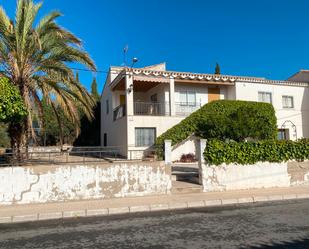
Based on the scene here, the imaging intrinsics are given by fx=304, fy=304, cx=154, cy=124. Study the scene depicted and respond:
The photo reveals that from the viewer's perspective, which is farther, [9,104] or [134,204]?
[134,204]

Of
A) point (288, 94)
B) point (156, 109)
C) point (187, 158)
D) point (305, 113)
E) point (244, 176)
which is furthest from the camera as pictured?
point (305, 113)

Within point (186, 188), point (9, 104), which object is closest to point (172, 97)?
point (186, 188)

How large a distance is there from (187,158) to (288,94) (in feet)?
38.0

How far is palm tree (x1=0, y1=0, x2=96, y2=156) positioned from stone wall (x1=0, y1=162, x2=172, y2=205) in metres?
1.52

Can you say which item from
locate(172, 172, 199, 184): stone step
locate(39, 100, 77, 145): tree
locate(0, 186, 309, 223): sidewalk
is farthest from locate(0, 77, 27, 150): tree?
locate(39, 100, 77, 145): tree

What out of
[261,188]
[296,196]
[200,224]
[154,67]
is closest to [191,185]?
[261,188]

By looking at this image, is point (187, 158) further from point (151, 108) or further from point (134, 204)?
point (134, 204)

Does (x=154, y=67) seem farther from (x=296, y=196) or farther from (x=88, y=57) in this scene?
(x=296, y=196)

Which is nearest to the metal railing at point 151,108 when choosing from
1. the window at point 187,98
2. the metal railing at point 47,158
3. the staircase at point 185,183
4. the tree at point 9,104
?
the window at point 187,98

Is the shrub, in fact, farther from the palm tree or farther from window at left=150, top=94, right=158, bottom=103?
the palm tree

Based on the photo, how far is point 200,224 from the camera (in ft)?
23.6

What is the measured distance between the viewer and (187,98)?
2409 centimetres

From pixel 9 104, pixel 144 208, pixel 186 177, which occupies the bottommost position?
pixel 144 208

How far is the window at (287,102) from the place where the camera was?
85.3 feet
